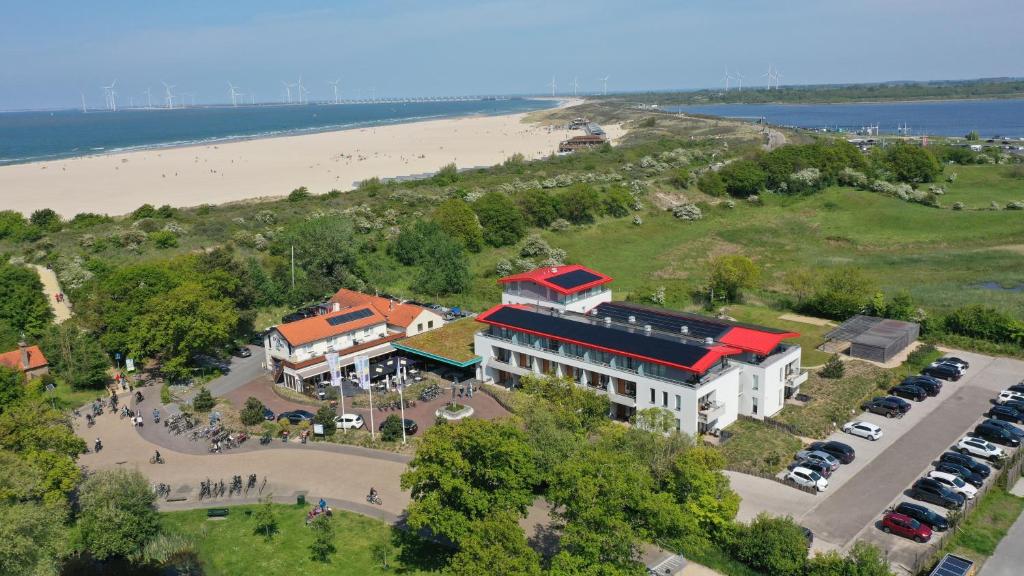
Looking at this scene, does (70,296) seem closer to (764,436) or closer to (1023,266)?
(764,436)

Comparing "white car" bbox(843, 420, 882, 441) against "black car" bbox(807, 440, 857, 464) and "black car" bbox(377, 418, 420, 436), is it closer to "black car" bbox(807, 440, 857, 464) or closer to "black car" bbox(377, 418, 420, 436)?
"black car" bbox(807, 440, 857, 464)

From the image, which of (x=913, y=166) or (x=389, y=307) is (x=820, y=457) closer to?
(x=389, y=307)

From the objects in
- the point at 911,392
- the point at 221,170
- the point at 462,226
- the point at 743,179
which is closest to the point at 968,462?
the point at 911,392

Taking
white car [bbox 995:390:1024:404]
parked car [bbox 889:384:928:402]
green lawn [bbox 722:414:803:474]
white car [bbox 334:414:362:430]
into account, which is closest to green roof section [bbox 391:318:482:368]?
white car [bbox 334:414:362:430]

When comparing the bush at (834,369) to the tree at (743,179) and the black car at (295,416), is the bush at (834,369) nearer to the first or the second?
the black car at (295,416)

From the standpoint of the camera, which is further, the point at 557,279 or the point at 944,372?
the point at 557,279

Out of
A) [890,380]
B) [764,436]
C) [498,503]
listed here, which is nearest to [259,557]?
A: [498,503]
